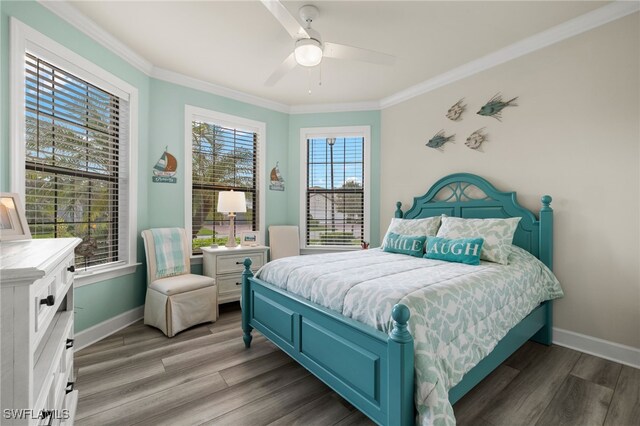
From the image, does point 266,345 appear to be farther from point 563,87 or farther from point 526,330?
point 563,87

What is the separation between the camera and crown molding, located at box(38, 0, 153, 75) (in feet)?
7.37

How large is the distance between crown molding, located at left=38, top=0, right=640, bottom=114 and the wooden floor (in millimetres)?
2718

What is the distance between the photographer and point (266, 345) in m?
2.61

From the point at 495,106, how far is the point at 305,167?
8.25 feet

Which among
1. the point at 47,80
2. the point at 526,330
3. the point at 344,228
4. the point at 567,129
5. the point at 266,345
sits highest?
the point at 47,80

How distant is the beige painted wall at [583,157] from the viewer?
2297 mm

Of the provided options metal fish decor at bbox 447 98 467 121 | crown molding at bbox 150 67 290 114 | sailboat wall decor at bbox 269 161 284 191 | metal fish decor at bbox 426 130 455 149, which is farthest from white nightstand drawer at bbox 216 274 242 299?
metal fish decor at bbox 447 98 467 121

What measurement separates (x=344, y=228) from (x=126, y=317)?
2838 mm

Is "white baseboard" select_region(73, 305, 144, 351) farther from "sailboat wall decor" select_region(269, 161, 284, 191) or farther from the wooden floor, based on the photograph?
"sailboat wall decor" select_region(269, 161, 284, 191)

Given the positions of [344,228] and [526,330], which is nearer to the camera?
[526,330]

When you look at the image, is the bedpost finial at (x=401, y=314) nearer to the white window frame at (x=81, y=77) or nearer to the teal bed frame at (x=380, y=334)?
the teal bed frame at (x=380, y=334)

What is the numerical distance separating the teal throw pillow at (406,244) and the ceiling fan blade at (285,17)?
1.96m

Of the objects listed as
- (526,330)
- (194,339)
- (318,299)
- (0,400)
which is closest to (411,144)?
(526,330)

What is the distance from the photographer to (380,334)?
1.43 m
